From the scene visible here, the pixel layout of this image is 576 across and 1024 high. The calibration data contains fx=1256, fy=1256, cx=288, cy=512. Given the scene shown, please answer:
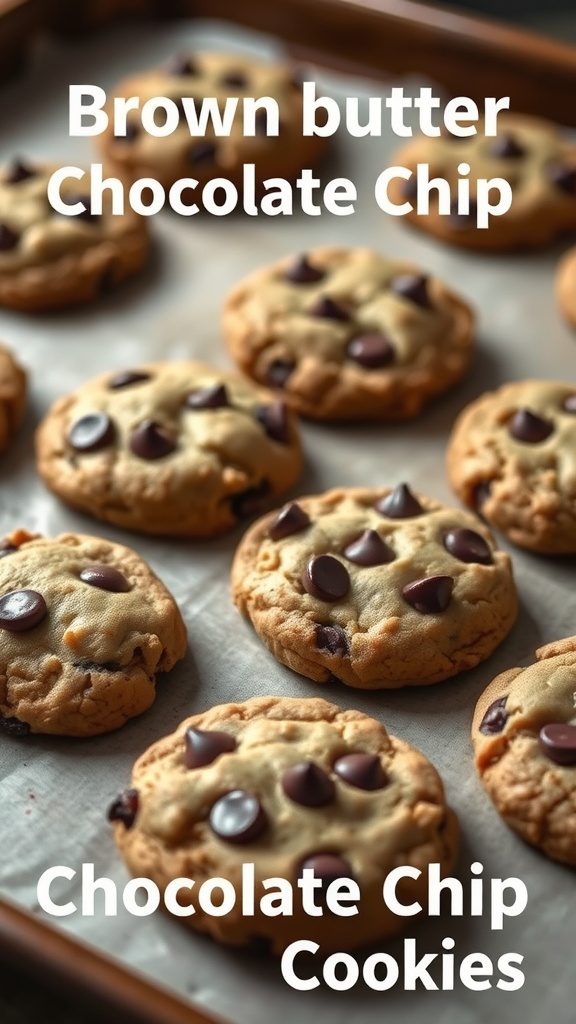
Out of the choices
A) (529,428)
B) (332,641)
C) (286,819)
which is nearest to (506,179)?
(529,428)

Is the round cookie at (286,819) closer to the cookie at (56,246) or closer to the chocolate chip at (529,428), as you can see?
the chocolate chip at (529,428)

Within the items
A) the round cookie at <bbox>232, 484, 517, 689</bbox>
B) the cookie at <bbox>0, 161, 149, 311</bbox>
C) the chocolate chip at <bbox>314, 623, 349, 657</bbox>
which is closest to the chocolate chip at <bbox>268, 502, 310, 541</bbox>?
the round cookie at <bbox>232, 484, 517, 689</bbox>

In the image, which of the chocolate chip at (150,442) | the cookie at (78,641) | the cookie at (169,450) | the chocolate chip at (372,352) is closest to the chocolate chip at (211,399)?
the cookie at (169,450)

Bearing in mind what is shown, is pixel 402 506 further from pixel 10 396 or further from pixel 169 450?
pixel 10 396

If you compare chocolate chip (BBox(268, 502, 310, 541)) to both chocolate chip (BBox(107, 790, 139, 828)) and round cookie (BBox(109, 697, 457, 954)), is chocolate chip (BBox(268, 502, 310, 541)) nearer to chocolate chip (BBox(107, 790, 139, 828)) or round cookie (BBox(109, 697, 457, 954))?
round cookie (BBox(109, 697, 457, 954))

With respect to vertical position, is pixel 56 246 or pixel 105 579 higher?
pixel 56 246

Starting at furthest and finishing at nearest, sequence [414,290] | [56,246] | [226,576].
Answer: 1. [56,246]
2. [414,290]
3. [226,576]

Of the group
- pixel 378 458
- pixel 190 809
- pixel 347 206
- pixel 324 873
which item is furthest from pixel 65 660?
pixel 347 206
